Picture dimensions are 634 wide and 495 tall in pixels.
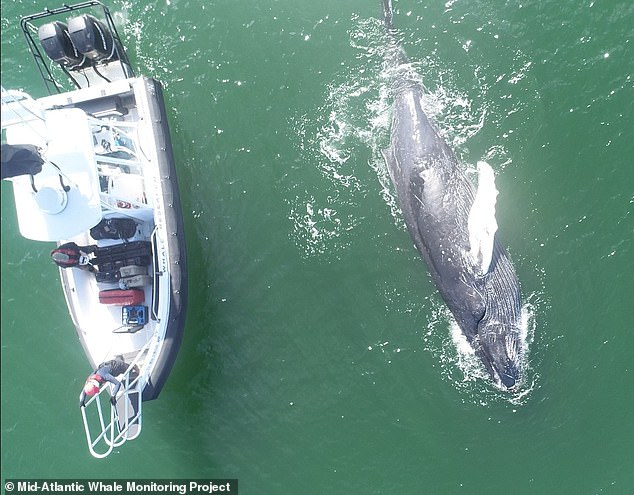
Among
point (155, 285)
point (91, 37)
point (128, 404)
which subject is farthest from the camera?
point (155, 285)

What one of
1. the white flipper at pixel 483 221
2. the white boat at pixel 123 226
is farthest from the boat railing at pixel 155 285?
the white flipper at pixel 483 221

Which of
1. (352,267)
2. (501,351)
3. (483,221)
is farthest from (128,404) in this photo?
(483,221)

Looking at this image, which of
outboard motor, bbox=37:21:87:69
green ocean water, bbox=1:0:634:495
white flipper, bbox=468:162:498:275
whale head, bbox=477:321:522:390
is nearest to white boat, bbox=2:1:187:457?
outboard motor, bbox=37:21:87:69

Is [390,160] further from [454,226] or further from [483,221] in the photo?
[483,221]

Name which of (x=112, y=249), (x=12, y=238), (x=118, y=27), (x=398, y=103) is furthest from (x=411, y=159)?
(x=12, y=238)

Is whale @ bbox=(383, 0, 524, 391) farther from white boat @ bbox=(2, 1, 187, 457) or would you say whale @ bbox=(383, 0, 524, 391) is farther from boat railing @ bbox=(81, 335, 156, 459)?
boat railing @ bbox=(81, 335, 156, 459)

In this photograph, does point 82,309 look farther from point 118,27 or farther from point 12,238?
point 118,27
